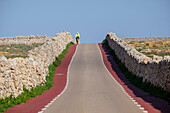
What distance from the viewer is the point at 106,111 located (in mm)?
14375

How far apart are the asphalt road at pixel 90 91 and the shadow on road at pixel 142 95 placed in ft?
3.86

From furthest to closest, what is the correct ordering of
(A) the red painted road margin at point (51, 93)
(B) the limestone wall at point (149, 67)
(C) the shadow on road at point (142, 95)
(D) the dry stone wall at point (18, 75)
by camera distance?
(B) the limestone wall at point (149, 67), (D) the dry stone wall at point (18, 75), (A) the red painted road margin at point (51, 93), (C) the shadow on road at point (142, 95)

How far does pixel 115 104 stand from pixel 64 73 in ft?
65.2

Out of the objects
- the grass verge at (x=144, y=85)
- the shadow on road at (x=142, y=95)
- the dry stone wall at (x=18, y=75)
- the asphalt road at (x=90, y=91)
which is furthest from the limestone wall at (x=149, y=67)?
the dry stone wall at (x=18, y=75)

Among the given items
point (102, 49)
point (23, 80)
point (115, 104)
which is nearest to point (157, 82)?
point (115, 104)

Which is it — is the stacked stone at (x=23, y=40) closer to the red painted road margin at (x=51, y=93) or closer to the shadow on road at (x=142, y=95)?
the red painted road margin at (x=51, y=93)

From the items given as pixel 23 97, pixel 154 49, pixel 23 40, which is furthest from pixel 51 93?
pixel 23 40

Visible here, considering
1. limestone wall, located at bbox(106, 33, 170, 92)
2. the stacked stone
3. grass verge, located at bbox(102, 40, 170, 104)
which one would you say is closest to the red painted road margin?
grass verge, located at bbox(102, 40, 170, 104)

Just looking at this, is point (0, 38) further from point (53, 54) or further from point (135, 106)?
point (135, 106)

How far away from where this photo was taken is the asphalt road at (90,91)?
15.3 metres

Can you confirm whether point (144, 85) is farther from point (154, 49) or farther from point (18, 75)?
point (154, 49)

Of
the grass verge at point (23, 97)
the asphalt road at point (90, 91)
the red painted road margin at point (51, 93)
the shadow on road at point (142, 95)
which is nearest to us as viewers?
the asphalt road at point (90, 91)

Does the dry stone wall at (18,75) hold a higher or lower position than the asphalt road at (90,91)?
higher

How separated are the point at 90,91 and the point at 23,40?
185 ft
